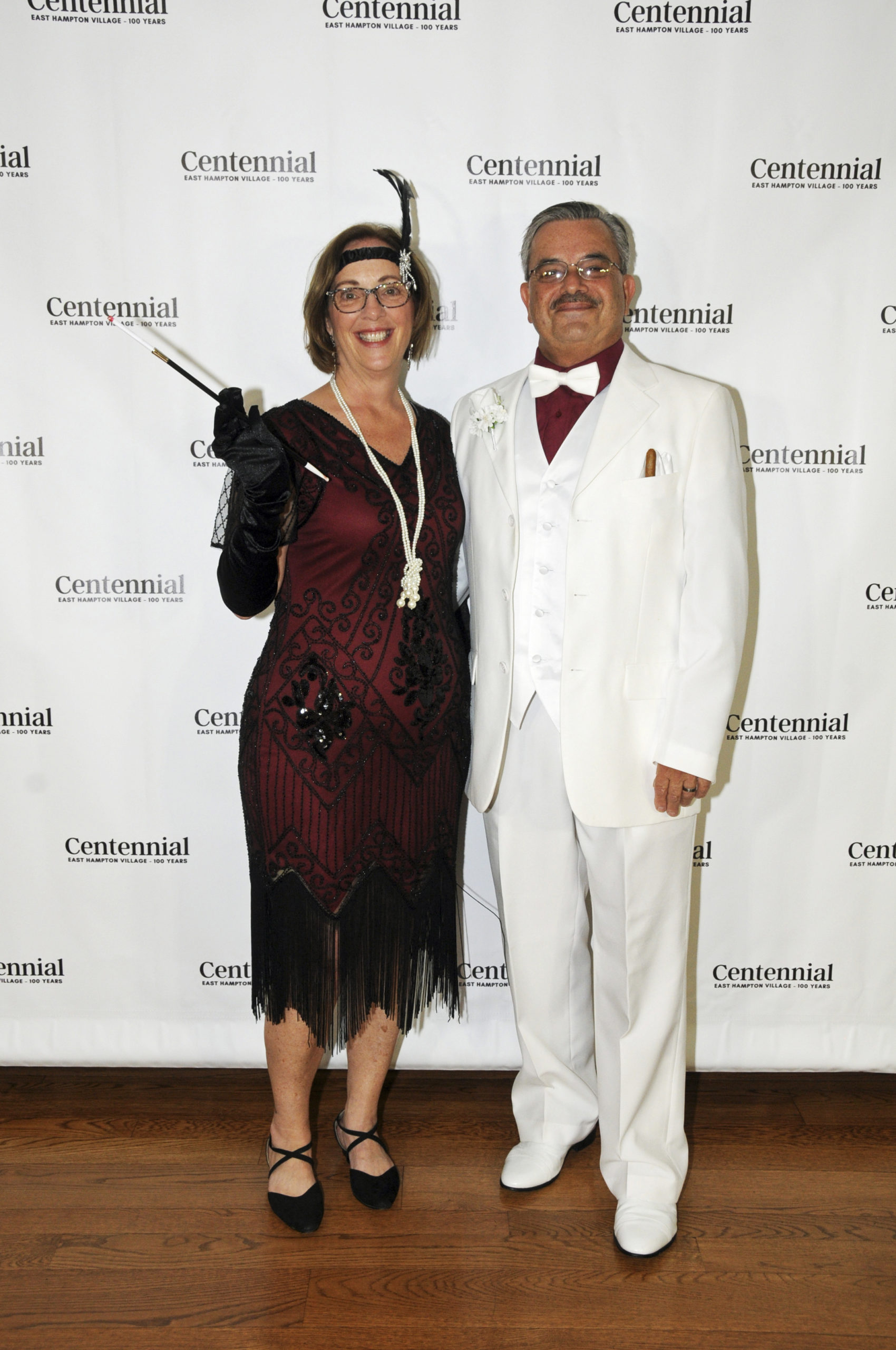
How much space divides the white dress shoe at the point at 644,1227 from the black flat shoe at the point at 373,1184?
466 mm

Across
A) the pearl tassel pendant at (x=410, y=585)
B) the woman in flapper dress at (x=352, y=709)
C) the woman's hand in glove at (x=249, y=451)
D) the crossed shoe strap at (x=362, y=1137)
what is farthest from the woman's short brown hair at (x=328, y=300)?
the crossed shoe strap at (x=362, y=1137)

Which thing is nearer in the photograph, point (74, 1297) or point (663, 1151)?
point (74, 1297)

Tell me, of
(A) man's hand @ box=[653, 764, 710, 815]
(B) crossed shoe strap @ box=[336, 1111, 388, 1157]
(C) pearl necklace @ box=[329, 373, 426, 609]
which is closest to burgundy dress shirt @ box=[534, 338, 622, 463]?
(C) pearl necklace @ box=[329, 373, 426, 609]

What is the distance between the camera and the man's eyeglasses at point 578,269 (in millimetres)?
1809

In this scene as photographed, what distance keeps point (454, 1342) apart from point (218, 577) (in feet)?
4.73

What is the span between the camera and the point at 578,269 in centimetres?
181

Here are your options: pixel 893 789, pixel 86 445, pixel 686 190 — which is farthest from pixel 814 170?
pixel 86 445

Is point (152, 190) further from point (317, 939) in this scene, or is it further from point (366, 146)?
point (317, 939)

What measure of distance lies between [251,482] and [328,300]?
0.53m

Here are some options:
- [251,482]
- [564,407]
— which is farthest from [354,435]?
→ [564,407]

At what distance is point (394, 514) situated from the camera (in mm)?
1872

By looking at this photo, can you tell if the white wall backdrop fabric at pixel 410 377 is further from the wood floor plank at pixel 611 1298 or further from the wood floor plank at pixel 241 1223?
the wood floor plank at pixel 611 1298

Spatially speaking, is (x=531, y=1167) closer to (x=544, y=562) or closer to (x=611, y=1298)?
(x=611, y=1298)

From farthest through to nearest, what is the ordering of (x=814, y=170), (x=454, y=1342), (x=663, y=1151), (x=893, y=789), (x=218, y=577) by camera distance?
(x=893, y=789)
(x=814, y=170)
(x=663, y=1151)
(x=218, y=577)
(x=454, y=1342)
